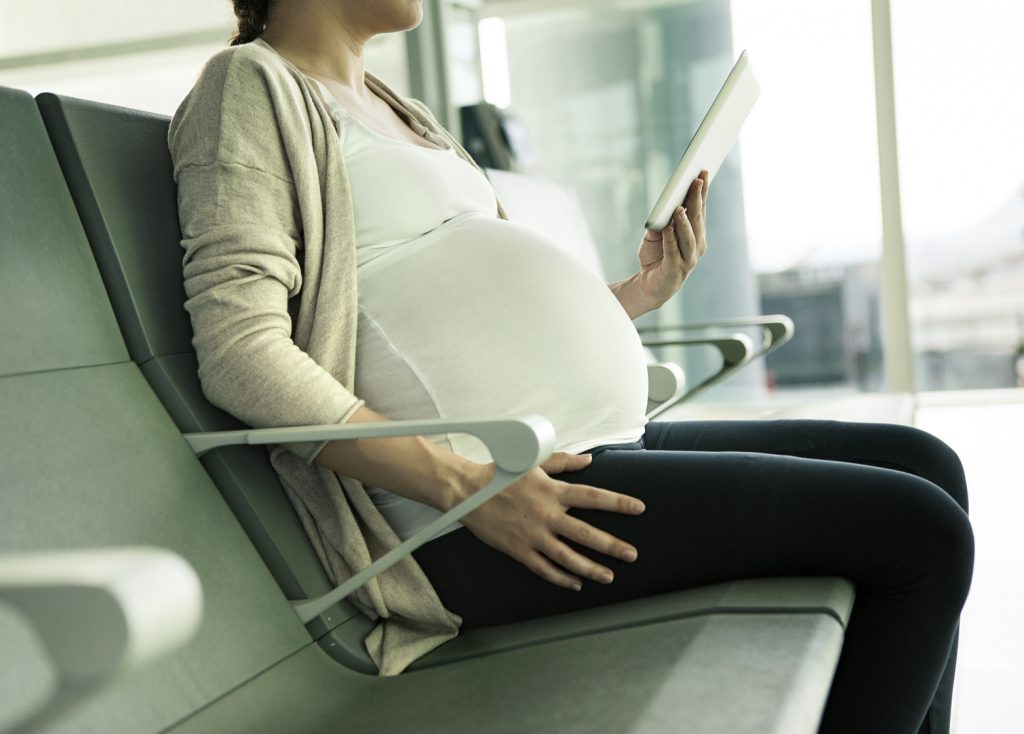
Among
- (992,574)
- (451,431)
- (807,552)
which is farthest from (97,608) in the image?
(992,574)

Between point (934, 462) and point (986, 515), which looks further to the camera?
point (986, 515)

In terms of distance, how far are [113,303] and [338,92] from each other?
372 millimetres

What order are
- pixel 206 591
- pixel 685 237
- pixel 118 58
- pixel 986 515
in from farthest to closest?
1. pixel 118 58
2. pixel 986 515
3. pixel 685 237
4. pixel 206 591

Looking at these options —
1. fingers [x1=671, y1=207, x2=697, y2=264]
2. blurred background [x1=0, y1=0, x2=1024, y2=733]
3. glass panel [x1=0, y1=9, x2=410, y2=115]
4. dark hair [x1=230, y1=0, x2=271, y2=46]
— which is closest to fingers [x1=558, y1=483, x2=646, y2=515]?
fingers [x1=671, y1=207, x2=697, y2=264]

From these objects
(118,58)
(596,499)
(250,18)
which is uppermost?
(118,58)

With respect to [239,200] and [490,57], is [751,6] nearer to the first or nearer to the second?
[490,57]

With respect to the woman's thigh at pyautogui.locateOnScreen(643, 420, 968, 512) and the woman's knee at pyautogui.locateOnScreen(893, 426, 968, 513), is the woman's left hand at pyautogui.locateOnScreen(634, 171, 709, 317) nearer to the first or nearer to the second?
the woman's thigh at pyautogui.locateOnScreen(643, 420, 968, 512)

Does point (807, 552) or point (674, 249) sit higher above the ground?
point (674, 249)

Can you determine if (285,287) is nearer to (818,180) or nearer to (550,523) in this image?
(550,523)

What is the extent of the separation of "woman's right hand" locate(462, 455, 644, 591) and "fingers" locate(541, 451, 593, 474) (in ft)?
0.09

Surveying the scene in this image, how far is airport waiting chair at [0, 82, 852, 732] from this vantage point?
2.59ft

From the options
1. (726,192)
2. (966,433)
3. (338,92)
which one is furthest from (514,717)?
(726,192)

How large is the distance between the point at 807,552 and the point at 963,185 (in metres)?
3.89

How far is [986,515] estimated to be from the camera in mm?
2533
